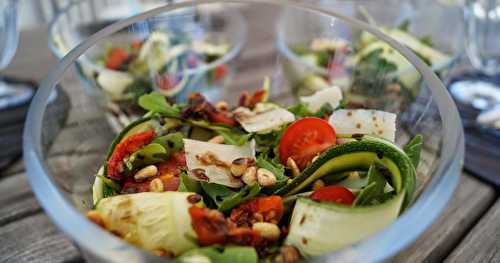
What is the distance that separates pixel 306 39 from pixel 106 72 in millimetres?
469

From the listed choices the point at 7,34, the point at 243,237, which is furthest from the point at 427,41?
the point at 7,34

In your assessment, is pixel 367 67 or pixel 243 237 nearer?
pixel 243 237

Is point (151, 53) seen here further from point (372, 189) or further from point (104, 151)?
point (372, 189)

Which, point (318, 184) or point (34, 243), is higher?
point (318, 184)

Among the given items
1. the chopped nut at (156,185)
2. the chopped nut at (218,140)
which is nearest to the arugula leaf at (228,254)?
the chopped nut at (156,185)

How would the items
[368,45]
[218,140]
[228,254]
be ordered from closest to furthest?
[228,254] → [218,140] → [368,45]

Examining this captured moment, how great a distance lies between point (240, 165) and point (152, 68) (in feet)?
1.50

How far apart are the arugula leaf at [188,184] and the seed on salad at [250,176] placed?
0.05 m

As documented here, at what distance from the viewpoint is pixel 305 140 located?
0.65m

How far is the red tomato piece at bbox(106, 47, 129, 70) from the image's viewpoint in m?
1.03

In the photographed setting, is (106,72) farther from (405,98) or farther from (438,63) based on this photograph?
(438,63)

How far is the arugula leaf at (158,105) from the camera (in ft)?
2.34

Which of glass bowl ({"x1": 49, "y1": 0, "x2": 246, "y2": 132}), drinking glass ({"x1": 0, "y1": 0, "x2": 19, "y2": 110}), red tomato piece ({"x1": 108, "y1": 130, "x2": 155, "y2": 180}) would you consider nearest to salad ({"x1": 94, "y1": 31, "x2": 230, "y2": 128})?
glass bowl ({"x1": 49, "y1": 0, "x2": 246, "y2": 132})

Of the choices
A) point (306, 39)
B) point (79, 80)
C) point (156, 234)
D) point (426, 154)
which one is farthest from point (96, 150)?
point (306, 39)
